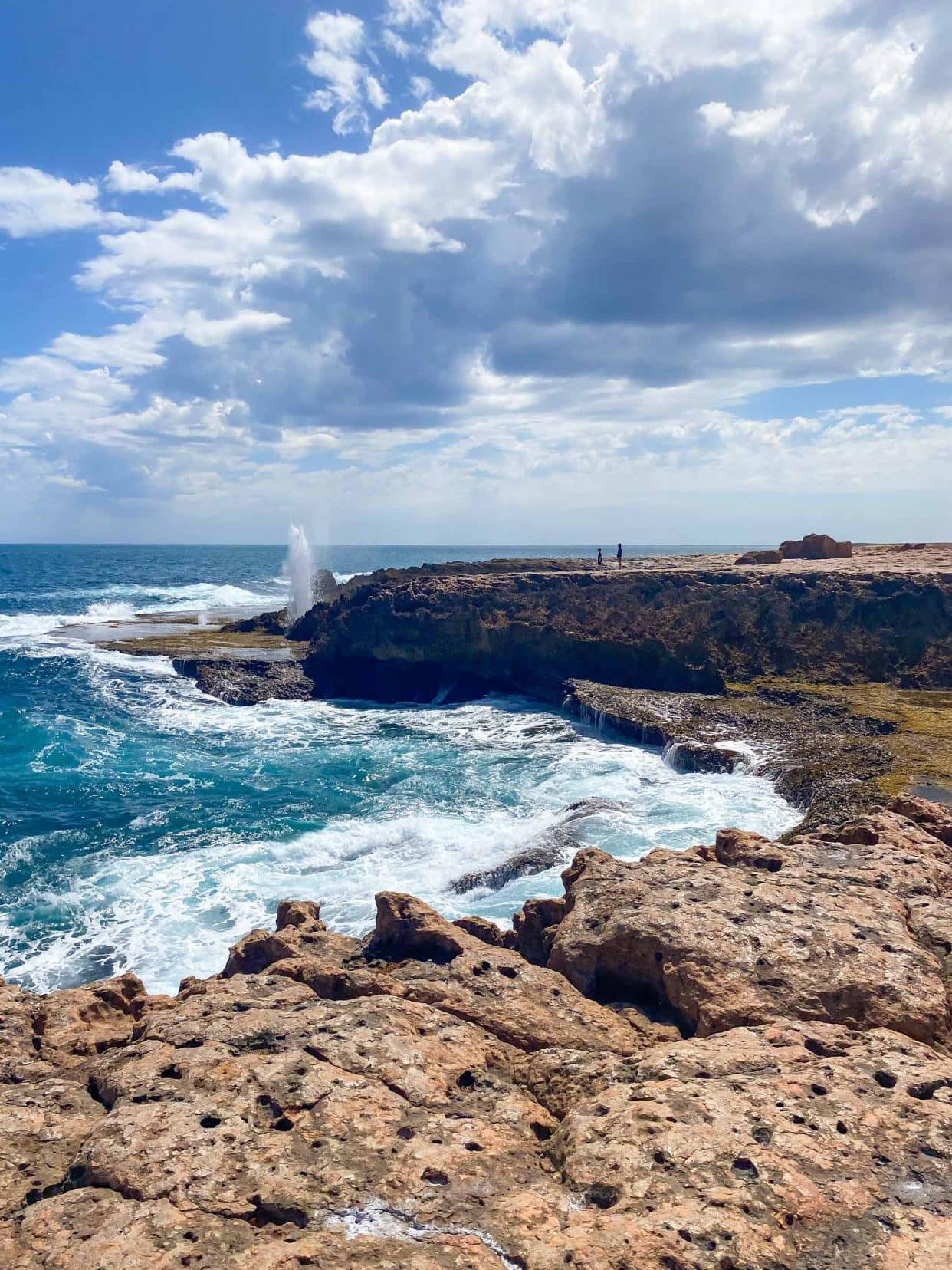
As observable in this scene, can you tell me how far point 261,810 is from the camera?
27.2 m

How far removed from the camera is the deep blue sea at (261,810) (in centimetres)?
1944

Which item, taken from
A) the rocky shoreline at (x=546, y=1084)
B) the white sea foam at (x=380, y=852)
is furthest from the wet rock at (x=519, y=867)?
the rocky shoreline at (x=546, y=1084)

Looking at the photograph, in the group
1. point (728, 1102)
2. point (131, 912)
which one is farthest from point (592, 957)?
point (131, 912)

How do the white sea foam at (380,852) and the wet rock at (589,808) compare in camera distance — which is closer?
the white sea foam at (380,852)

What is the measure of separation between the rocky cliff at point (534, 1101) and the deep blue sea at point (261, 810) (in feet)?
27.3

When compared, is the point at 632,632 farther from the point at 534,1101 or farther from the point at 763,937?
the point at 534,1101

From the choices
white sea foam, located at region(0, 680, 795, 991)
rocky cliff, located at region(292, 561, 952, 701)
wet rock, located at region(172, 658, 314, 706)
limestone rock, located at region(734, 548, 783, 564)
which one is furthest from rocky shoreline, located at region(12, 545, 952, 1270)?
limestone rock, located at region(734, 548, 783, 564)

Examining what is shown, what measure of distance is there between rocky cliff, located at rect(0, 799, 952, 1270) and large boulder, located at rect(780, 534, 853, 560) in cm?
5186

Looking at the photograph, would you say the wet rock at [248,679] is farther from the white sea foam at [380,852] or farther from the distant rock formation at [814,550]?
the distant rock formation at [814,550]

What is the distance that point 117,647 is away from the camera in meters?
56.7

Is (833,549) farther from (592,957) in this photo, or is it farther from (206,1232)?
(206,1232)

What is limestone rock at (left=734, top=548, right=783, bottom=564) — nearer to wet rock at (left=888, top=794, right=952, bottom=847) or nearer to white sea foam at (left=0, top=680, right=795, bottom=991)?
white sea foam at (left=0, top=680, right=795, bottom=991)

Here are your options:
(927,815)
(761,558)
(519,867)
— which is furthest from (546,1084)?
(761,558)

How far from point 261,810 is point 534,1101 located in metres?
21.4
